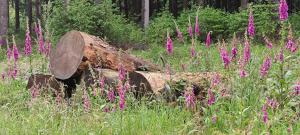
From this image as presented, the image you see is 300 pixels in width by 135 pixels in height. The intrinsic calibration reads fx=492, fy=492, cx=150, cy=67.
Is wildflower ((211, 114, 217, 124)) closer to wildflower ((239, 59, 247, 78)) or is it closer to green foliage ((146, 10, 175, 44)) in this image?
wildflower ((239, 59, 247, 78))

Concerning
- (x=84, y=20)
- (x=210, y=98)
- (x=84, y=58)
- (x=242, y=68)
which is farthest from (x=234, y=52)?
(x=84, y=20)

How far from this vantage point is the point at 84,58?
8148 mm

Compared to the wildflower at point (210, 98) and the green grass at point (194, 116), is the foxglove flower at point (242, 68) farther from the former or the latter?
the wildflower at point (210, 98)

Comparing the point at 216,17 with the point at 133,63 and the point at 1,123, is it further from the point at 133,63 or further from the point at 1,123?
the point at 1,123

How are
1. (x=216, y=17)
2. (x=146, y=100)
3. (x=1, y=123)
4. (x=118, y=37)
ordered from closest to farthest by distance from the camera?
1. (x=1, y=123)
2. (x=146, y=100)
3. (x=118, y=37)
4. (x=216, y=17)

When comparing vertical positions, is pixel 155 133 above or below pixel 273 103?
below

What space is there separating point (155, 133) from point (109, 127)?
0.52 m

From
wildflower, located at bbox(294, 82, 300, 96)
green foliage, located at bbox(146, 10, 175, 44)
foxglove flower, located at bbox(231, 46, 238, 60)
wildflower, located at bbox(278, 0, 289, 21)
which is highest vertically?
wildflower, located at bbox(278, 0, 289, 21)

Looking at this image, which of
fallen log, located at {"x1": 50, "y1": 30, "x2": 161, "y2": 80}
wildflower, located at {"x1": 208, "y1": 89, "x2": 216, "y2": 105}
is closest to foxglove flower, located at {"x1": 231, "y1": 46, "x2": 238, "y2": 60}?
wildflower, located at {"x1": 208, "y1": 89, "x2": 216, "y2": 105}

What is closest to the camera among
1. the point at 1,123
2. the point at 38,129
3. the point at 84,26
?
the point at 38,129

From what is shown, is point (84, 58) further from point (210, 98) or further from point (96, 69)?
point (210, 98)

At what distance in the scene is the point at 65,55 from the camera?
8.57 m

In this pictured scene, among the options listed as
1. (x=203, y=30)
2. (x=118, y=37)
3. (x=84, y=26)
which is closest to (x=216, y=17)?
(x=203, y=30)

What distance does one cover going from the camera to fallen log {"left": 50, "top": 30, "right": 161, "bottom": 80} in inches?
323
